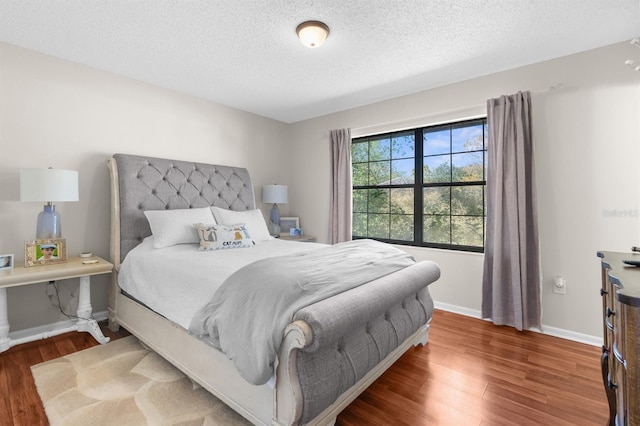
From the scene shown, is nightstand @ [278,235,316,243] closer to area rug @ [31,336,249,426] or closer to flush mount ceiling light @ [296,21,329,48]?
area rug @ [31,336,249,426]

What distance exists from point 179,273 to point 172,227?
0.86 m

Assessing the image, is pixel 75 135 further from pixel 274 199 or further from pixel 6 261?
pixel 274 199

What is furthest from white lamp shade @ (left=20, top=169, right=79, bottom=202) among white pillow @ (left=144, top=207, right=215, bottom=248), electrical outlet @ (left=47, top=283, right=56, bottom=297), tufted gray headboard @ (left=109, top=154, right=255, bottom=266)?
electrical outlet @ (left=47, top=283, right=56, bottom=297)

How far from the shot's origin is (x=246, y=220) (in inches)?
126

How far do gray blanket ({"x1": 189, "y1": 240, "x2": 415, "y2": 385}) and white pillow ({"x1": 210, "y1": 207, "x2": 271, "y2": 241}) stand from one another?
1.42 m

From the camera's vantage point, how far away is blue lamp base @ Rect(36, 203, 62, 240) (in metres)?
2.39

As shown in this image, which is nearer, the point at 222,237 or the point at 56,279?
the point at 56,279

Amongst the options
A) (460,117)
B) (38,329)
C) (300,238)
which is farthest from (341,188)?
(38,329)

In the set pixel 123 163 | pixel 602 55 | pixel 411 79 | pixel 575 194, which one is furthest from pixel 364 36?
pixel 123 163

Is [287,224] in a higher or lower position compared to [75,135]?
lower

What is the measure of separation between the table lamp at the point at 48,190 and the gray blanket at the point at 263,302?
1572 mm

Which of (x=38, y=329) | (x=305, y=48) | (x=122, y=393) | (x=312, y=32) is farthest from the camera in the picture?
(x=38, y=329)

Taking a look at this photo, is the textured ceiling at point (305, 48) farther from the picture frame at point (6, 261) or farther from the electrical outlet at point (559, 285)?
the electrical outlet at point (559, 285)

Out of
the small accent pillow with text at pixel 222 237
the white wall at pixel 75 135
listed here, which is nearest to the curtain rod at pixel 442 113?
the white wall at pixel 75 135
